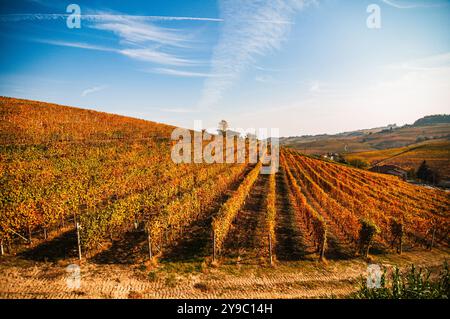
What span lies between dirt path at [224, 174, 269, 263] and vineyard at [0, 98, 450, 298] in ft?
0.22

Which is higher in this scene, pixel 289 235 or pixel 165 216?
pixel 165 216

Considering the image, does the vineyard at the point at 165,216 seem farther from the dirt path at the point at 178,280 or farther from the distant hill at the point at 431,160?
the distant hill at the point at 431,160

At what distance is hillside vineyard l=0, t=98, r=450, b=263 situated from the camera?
43.2 feet

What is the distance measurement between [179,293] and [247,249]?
17.7 feet

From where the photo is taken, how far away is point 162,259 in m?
12.2

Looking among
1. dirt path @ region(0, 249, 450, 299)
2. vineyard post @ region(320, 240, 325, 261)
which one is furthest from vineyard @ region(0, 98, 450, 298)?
dirt path @ region(0, 249, 450, 299)

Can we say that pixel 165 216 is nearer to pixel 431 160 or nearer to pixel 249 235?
pixel 249 235

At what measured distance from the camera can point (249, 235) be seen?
15836 millimetres

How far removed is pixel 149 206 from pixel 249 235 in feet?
25.5

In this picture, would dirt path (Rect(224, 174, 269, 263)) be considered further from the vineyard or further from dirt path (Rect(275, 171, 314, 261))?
dirt path (Rect(275, 171, 314, 261))

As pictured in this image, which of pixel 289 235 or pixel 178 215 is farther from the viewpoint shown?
pixel 289 235

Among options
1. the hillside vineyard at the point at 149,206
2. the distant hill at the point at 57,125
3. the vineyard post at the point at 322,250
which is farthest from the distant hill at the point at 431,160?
the distant hill at the point at 57,125

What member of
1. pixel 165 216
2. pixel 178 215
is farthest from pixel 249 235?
pixel 165 216
